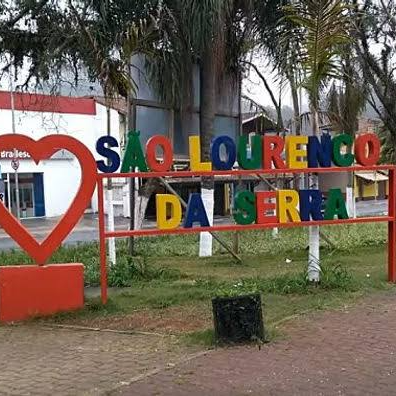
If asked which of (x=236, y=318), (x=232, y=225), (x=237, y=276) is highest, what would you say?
(x=232, y=225)

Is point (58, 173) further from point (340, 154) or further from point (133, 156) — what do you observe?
→ point (133, 156)

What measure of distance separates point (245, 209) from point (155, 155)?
152 centimetres

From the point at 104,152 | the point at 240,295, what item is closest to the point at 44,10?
the point at 104,152

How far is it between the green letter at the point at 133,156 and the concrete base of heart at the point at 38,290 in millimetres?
1410

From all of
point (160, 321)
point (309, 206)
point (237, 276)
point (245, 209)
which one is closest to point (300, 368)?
point (160, 321)

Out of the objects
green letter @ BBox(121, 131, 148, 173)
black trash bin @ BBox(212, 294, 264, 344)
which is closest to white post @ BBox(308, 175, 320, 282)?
green letter @ BBox(121, 131, 148, 173)

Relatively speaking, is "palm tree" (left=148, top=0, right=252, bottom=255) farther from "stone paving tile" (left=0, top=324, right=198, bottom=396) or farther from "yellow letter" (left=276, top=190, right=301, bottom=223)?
"stone paving tile" (left=0, top=324, right=198, bottom=396)

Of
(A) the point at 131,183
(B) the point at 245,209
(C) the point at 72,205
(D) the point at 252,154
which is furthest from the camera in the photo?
(A) the point at 131,183

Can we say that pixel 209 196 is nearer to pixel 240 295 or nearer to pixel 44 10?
pixel 44 10

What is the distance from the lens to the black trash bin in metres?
6.43

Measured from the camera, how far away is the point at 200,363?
5809mm

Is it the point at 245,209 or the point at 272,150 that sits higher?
the point at 272,150

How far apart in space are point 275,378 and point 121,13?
927 cm

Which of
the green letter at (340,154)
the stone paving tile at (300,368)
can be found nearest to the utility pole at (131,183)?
the green letter at (340,154)
